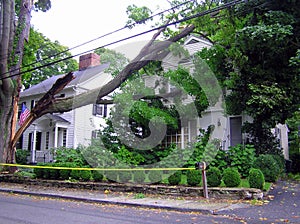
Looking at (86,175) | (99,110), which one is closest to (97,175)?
(86,175)

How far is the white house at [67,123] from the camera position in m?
22.2

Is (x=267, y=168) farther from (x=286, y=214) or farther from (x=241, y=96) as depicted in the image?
(x=286, y=214)

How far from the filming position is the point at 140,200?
8.16 meters

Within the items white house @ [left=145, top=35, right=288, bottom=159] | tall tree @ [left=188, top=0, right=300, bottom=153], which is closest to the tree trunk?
white house @ [left=145, top=35, right=288, bottom=159]

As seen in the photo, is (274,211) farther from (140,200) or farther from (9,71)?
(9,71)

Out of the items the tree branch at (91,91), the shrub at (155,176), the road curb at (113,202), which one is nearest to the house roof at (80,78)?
the tree branch at (91,91)

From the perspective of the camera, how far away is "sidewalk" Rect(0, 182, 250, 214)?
7048 mm

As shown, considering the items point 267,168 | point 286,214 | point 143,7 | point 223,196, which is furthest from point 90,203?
point 143,7

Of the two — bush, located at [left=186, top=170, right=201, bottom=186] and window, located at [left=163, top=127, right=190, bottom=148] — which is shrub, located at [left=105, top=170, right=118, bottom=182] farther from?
window, located at [left=163, top=127, right=190, bottom=148]

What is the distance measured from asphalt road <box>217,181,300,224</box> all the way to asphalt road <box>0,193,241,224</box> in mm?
383

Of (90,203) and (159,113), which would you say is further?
(159,113)

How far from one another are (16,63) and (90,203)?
372 inches

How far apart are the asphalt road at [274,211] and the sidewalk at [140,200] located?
1.25 feet

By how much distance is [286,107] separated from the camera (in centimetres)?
1148
